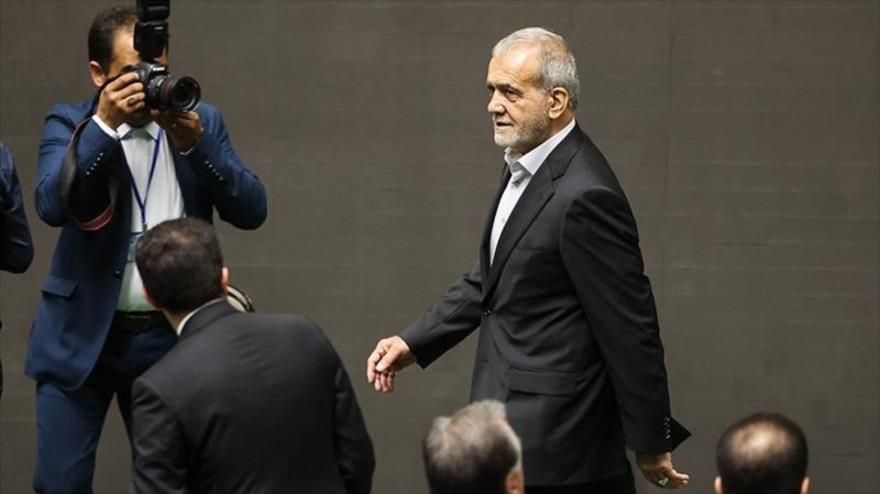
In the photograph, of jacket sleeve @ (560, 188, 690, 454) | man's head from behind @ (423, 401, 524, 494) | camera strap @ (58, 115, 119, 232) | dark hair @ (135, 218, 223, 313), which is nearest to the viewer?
man's head from behind @ (423, 401, 524, 494)

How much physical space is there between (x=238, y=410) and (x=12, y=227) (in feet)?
5.19

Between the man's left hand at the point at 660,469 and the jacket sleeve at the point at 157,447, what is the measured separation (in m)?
1.48

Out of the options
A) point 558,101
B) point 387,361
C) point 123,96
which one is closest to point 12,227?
point 123,96

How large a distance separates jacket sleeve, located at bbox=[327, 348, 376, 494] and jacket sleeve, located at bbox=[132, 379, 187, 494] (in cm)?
44

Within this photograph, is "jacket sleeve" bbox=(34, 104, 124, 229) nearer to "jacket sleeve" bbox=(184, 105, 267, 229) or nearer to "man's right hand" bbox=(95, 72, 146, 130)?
"man's right hand" bbox=(95, 72, 146, 130)

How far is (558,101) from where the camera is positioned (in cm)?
574

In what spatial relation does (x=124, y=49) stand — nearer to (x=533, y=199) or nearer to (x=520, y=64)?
(x=520, y=64)

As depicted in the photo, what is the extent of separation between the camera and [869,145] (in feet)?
24.3

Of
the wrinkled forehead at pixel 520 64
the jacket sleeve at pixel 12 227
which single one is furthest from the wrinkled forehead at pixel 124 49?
the wrinkled forehead at pixel 520 64

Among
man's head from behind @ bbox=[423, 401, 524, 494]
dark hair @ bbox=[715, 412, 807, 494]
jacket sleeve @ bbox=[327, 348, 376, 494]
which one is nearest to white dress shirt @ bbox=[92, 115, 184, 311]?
jacket sleeve @ bbox=[327, 348, 376, 494]

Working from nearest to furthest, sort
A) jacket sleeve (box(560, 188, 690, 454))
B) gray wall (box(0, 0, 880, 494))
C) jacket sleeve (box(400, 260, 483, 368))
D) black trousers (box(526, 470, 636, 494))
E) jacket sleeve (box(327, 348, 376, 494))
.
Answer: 1. jacket sleeve (box(327, 348, 376, 494))
2. jacket sleeve (box(560, 188, 690, 454))
3. black trousers (box(526, 470, 636, 494))
4. jacket sleeve (box(400, 260, 483, 368))
5. gray wall (box(0, 0, 880, 494))

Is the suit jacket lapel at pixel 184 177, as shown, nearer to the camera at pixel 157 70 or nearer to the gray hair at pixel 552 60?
the camera at pixel 157 70

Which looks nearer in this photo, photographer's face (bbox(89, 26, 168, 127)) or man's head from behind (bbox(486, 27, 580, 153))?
man's head from behind (bbox(486, 27, 580, 153))

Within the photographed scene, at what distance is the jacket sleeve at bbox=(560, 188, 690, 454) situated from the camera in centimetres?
554
